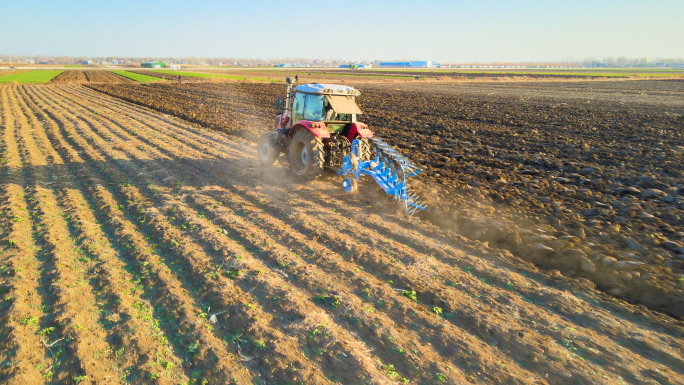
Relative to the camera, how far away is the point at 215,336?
3.73 meters

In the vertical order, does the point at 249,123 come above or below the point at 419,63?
below

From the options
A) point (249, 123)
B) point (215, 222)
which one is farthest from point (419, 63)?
point (215, 222)

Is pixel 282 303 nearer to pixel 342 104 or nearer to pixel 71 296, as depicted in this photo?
pixel 71 296

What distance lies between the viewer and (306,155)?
27.2ft

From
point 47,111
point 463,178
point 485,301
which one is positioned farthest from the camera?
point 47,111

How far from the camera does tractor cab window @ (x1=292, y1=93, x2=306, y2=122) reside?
8.74 metres

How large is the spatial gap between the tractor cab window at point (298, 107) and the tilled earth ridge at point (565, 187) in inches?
117

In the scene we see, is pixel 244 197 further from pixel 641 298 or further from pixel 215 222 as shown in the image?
pixel 641 298

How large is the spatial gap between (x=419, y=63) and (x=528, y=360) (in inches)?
6798

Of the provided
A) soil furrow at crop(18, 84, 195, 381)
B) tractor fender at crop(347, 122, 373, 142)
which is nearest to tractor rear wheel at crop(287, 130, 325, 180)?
tractor fender at crop(347, 122, 373, 142)

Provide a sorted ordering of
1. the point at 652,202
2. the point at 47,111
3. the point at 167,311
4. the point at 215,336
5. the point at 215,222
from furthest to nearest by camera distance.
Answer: the point at 47,111 → the point at 652,202 → the point at 215,222 → the point at 167,311 → the point at 215,336

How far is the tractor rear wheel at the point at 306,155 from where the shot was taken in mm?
7934

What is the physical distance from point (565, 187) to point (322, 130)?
5.25 meters

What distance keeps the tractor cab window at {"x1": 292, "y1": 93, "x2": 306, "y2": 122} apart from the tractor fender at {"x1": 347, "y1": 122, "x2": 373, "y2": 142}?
1.19m
